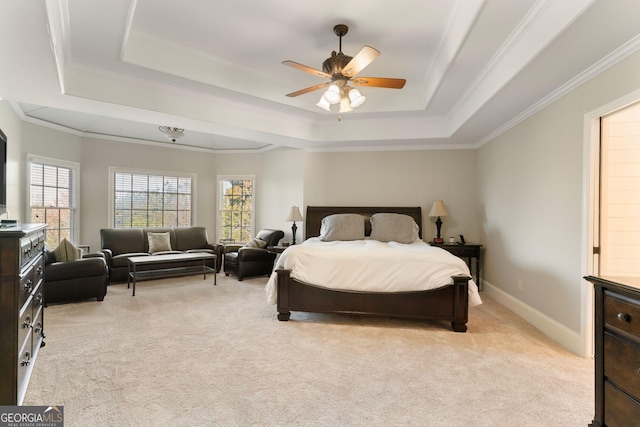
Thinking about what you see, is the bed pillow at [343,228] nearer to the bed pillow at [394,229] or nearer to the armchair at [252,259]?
the bed pillow at [394,229]

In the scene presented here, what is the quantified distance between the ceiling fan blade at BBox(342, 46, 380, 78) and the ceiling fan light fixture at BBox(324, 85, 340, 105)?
152 mm

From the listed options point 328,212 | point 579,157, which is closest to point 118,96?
point 328,212

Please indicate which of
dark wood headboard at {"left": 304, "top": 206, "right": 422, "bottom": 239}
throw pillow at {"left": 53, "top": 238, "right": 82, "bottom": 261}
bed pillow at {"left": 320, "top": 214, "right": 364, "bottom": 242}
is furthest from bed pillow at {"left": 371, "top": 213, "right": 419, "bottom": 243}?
throw pillow at {"left": 53, "top": 238, "right": 82, "bottom": 261}

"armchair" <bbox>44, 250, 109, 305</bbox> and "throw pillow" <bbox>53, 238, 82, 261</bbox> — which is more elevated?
"throw pillow" <bbox>53, 238, 82, 261</bbox>

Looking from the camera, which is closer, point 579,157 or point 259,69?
point 579,157

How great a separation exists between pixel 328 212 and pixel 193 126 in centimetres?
259

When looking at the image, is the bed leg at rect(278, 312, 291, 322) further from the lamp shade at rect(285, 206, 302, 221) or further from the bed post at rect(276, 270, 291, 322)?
the lamp shade at rect(285, 206, 302, 221)

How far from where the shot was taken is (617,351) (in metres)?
1.50

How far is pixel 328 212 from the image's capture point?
227 inches

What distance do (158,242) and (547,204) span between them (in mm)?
5869

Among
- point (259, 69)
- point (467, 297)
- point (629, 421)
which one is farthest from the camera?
point (259, 69)

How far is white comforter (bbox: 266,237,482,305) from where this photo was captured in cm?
333

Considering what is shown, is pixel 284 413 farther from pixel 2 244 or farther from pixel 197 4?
pixel 197 4

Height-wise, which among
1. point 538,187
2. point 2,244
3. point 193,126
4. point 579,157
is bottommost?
point 2,244
